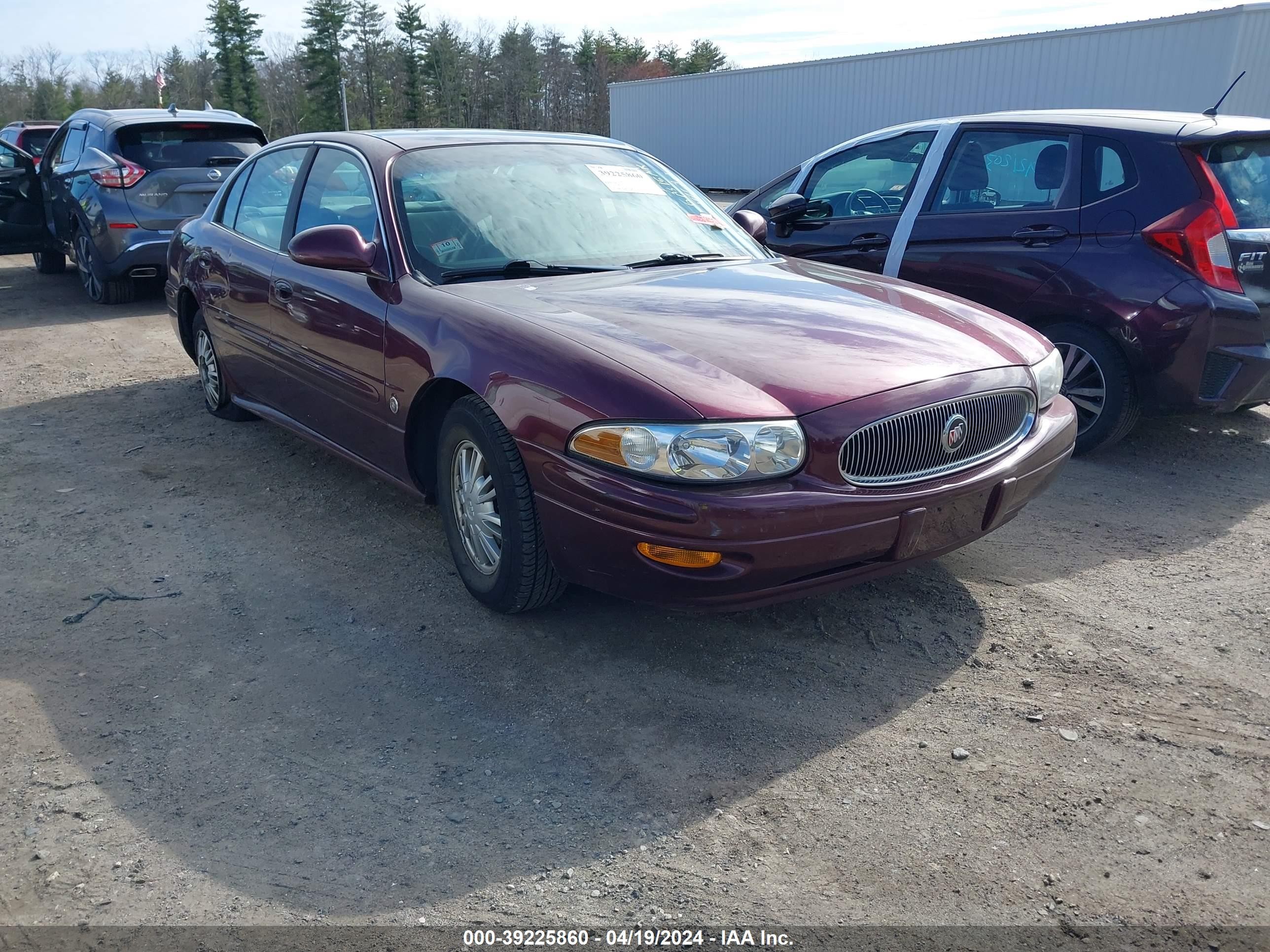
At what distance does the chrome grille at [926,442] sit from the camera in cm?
299

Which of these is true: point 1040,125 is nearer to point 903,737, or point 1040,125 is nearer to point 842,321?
point 842,321

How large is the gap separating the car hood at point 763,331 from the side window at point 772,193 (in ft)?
9.60

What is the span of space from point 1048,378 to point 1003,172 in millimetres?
2397

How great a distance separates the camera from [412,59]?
63.0 metres

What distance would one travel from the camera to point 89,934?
2223 mm

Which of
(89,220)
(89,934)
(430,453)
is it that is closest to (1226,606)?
(430,453)

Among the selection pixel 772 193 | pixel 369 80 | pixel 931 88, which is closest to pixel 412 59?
pixel 369 80

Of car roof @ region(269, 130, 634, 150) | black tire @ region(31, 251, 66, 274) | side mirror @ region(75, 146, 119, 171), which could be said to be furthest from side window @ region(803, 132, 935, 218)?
black tire @ region(31, 251, 66, 274)

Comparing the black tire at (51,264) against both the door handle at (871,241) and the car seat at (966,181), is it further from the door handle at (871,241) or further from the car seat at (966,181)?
the car seat at (966,181)

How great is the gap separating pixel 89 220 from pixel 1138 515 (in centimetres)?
915

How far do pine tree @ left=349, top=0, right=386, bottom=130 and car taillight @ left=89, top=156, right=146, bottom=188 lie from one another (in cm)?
5670

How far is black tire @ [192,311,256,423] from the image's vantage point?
19.5 feet

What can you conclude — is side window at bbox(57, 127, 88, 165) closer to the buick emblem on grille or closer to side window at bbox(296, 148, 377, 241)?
side window at bbox(296, 148, 377, 241)

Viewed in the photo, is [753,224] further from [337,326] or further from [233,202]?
[233,202]
